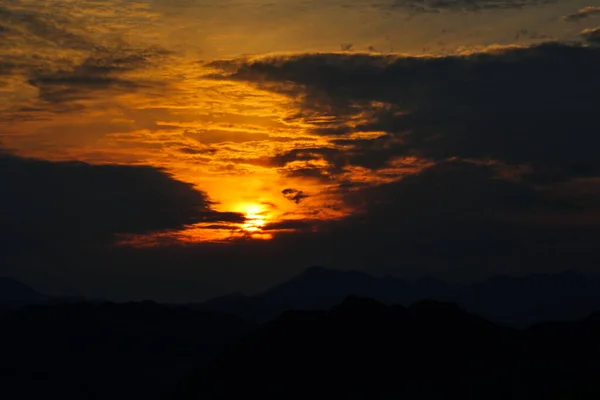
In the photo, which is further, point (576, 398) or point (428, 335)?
point (428, 335)

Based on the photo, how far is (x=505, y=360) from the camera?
486 ft

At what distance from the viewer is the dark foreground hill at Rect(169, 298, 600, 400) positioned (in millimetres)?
140750

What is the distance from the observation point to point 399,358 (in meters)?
156

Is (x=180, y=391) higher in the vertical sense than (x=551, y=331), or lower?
lower

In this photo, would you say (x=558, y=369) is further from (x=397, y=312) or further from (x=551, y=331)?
(x=397, y=312)

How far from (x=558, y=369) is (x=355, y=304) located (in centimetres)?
4651

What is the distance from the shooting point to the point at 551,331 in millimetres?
160750

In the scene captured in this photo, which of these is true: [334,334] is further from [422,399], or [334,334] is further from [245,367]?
[422,399]

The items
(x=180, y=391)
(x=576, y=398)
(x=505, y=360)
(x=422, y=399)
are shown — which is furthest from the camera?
(x=180, y=391)

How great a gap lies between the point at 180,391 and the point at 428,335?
51.0 meters

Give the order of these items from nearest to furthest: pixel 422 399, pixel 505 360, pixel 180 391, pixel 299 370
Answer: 1. pixel 422 399
2. pixel 505 360
3. pixel 299 370
4. pixel 180 391

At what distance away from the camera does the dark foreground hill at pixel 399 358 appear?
462ft

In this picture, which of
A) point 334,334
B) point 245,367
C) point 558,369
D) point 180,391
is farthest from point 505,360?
point 180,391

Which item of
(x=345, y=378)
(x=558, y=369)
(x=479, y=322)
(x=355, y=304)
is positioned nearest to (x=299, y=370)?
(x=345, y=378)
